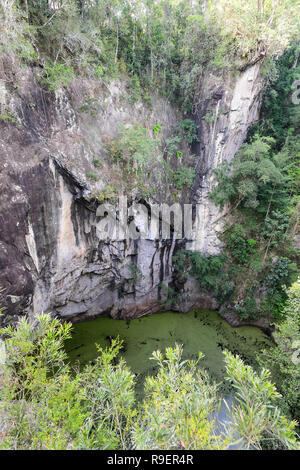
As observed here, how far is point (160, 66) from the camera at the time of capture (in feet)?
32.4

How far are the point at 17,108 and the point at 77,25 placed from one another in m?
3.98

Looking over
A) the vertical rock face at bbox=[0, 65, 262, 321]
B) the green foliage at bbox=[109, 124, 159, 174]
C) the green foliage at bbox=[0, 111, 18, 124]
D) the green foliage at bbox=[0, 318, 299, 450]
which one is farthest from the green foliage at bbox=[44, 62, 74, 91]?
the green foliage at bbox=[0, 318, 299, 450]

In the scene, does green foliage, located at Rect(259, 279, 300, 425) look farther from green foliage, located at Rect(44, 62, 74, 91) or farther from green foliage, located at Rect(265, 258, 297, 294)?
green foliage, located at Rect(44, 62, 74, 91)

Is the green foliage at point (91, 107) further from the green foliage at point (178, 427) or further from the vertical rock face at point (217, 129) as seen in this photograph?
the green foliage at point (178, 427)

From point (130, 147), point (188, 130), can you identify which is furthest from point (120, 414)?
point (188, 130)

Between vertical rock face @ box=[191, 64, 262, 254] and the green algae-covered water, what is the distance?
3.75 m

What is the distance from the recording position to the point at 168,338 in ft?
29.6

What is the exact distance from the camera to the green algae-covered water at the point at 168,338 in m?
7.98

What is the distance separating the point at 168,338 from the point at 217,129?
9.91 m

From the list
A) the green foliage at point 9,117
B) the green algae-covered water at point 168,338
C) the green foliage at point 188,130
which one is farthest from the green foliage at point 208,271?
the green foliage at point 9,117

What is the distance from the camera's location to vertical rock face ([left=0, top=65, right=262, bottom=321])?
5285 mm

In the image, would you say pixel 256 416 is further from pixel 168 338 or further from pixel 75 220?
pixel 168 338

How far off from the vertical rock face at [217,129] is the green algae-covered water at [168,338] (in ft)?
12.3

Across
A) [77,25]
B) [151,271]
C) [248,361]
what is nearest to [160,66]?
[77,25]
